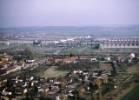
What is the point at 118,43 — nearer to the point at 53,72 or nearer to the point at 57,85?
the point at 53,72

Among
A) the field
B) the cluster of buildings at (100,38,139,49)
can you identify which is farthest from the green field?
the cluster of buildings at (100,38,139,49)

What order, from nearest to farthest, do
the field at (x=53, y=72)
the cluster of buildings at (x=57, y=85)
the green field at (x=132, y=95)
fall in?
the green field at (x=132, y=95), the cluster of buildings at (x=57, y=85), the field at (x=53, y=72)

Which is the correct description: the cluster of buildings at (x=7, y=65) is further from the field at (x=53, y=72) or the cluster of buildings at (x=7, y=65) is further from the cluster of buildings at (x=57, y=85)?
the field at (x=53, y=72)

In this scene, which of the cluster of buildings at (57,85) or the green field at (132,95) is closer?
the green field at (132,95)

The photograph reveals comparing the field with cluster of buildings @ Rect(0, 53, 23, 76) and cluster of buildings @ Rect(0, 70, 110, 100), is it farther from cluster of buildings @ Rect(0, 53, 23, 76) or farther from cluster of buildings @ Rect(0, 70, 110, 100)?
cluster of buildings @ Rect(0, 53, 23, 76)

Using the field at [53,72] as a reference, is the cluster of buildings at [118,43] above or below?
above

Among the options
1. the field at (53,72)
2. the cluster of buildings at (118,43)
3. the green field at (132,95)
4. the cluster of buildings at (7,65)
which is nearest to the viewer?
the green field at (132,95)

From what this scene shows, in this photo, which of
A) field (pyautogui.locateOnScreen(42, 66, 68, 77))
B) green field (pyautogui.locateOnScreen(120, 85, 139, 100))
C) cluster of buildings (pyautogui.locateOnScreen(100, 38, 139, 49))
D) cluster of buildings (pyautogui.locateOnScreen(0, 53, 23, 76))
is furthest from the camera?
cluster of buildings (pyautogui.locateOnScreen(100, 38, 139, 49))

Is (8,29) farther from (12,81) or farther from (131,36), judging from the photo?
(131,36)

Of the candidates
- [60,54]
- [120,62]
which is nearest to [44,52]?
[60,54]

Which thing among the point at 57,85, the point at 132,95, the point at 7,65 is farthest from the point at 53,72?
the point at 132,95

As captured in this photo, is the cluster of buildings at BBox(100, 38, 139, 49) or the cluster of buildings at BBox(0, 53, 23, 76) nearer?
the cluster of buildings at BBox(0, 53, 23, 76)

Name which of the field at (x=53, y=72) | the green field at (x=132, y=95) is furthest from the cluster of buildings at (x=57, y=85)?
the green field at (x=132, y=95)
